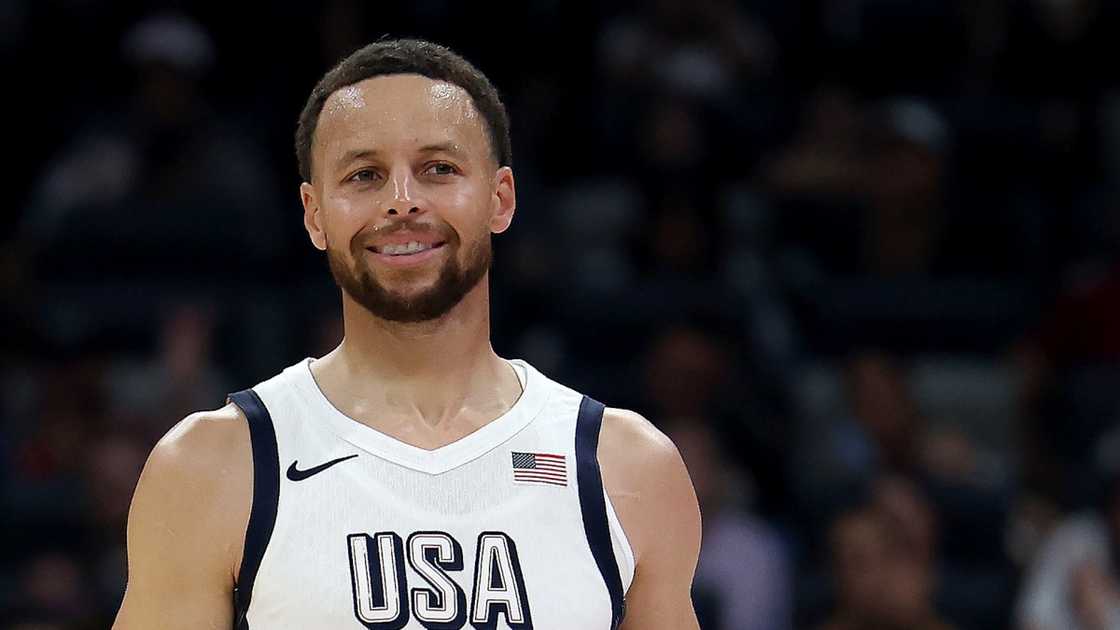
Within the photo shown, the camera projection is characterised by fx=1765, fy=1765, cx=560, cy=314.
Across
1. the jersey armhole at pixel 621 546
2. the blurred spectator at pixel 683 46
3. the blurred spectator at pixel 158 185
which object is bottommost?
the jersey armhole at pixel 621 546

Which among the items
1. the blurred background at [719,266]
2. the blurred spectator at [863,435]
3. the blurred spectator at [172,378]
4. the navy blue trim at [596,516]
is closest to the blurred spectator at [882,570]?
the blurred background at [719,266]

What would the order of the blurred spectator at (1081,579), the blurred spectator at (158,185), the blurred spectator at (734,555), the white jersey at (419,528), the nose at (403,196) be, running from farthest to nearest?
the blurred spectator at (158,185), the blurred spectator at (734,555), the blurred spectator at (1081,579), the nose at (403,196), the white jersey at (419,528)

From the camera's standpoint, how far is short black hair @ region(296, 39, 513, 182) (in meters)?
3.16

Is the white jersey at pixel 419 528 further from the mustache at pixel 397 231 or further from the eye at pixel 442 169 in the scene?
the eye at pixel 442 169

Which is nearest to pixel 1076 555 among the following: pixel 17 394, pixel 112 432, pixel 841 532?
pixel 841 532

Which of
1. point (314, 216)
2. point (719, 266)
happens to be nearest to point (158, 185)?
point (719, 266)

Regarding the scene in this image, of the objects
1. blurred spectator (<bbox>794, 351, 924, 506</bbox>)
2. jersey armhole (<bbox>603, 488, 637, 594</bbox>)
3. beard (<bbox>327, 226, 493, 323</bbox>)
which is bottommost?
jersey armhole (<bbox>603, 488, 637, 594</bbox>)

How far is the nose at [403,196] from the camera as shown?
9.94ft

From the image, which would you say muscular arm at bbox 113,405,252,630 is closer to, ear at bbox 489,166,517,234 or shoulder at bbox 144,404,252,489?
shoulder at bbox 144,404,252,489

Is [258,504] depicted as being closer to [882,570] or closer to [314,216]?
[314,216]

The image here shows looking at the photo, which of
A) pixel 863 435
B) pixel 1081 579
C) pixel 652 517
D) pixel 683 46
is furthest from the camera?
pixel 683 46

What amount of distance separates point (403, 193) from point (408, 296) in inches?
7.5

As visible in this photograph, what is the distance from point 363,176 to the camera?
3104 mm

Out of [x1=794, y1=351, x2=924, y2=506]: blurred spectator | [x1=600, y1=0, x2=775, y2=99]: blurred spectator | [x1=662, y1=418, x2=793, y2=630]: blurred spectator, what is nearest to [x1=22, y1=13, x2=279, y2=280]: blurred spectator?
[x1=600, y1=0, x2=775, y2=99]: blurred spectator
